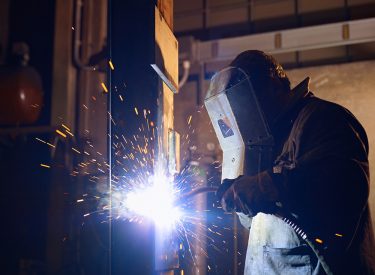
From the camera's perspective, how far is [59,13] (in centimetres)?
622

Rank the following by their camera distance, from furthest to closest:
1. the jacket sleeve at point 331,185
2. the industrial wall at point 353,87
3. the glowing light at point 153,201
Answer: the industrial wall at point 353,87, the glowing light at point 153,201, the jacket sleeve at point 331,185

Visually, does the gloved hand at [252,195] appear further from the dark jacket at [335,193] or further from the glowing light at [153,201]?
the glowing light at [153,201]

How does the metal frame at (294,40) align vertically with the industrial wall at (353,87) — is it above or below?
above

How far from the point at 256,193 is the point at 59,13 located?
5492mm

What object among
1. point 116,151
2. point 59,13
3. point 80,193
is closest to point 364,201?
point 116,151

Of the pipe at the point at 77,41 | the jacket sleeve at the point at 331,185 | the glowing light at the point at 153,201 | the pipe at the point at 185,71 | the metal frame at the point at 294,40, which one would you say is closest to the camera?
the jacket sleeve at the point at 331,185

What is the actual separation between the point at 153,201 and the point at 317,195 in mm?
791

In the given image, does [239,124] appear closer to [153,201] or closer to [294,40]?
[153,201]

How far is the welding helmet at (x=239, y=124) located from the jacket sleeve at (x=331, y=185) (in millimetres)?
270

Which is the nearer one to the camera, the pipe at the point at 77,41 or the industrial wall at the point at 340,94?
the industrial wall at the point at 340,94

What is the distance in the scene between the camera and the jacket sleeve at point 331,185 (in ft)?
5.51

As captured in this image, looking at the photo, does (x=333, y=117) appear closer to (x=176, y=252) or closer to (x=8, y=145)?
(x=176, y=252)

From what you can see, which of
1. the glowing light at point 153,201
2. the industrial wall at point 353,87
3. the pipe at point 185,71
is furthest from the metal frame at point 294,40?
the glowing light at point 153,201

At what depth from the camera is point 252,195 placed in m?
1.76
